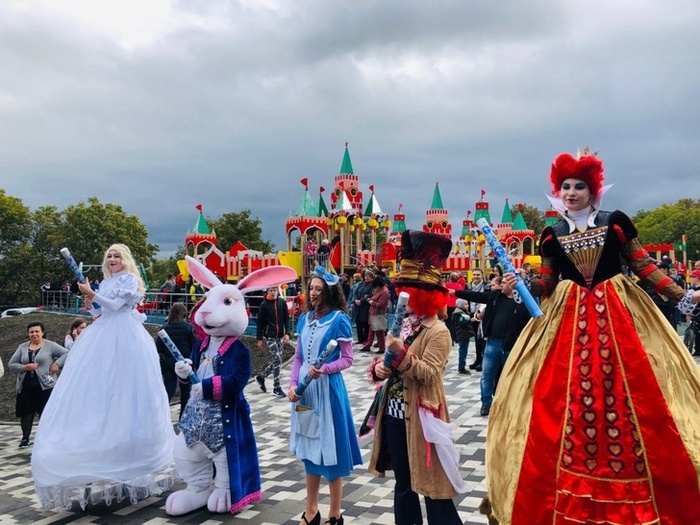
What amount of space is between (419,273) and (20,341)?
17359mm

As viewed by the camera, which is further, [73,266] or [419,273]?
[73,266]

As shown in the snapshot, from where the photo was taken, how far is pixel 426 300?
11.4ft

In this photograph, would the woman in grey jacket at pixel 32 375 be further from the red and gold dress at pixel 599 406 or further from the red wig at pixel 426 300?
the red and gold dress at pixel 599 406

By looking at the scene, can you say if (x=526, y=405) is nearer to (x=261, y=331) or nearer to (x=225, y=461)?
(x=225, y=461)

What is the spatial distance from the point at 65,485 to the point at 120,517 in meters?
0.47

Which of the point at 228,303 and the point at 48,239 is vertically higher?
the point at 48,239

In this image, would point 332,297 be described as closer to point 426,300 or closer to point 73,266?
point 426,300

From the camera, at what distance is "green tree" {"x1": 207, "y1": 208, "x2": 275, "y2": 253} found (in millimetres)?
45000

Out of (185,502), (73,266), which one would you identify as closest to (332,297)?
(185,502)

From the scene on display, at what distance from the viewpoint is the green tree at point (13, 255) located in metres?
35.9

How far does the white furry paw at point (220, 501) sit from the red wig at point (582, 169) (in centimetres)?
315

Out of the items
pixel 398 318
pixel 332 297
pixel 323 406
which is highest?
pixel 332 297

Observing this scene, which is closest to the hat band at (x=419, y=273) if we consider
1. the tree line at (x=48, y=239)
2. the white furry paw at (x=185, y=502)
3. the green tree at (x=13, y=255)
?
the white furry paw at (x=185, y=502)

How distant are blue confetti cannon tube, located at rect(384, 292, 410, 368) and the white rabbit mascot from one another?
5.31 feet
